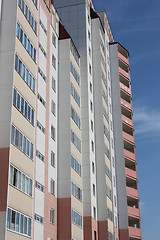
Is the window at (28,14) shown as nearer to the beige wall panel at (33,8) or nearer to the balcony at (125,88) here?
the beige wall panel at (33,8)

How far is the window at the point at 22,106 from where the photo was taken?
93.7 feet

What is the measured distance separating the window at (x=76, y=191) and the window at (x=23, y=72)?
13.0 meters

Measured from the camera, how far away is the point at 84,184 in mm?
45875

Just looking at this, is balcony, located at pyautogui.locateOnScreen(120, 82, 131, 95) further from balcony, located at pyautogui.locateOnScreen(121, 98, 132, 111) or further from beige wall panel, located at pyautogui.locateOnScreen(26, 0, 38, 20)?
beige wall panel, located at pyautogui.locateOnScreen(26, 0, 38, 20)

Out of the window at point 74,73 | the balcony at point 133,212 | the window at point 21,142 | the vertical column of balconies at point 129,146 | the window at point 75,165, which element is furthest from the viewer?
the vertical column of balconies at point 129,146

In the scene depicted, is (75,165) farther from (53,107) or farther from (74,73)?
(74,73)

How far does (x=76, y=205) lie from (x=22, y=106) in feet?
51.1

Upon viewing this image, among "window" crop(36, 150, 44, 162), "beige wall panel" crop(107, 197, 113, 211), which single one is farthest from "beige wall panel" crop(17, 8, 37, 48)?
"beige wall panel" crop(107, 197, 113, 211)

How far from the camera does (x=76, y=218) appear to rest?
4009 cm

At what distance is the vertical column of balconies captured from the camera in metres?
62.3

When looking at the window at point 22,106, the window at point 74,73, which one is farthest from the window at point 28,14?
the window at point 74,73

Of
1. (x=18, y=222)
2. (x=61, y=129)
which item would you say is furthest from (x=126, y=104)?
(x=18, y=222)

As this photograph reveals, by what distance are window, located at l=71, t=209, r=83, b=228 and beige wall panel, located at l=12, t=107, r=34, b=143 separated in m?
12.1

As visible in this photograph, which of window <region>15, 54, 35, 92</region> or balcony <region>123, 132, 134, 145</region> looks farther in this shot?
balcony <region>123, 132, 134, 145</region>
